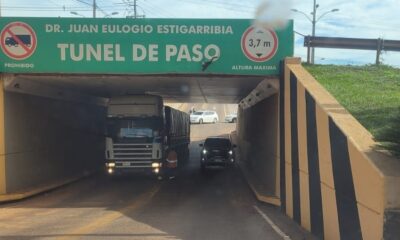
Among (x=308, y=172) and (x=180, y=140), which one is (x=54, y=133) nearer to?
(x=180, y=140)

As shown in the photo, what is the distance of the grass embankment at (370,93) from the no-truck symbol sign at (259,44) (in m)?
2.51

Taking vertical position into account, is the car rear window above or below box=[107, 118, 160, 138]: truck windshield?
below

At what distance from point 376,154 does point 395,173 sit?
2.49 feet

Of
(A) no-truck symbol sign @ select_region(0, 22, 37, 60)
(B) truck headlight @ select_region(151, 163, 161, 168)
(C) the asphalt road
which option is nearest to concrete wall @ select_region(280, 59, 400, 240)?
(C) the asphalt road

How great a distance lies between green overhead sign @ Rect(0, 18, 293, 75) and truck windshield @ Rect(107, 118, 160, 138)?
5105 mm

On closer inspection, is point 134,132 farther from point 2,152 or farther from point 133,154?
point 2,152

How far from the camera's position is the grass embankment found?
338 inches

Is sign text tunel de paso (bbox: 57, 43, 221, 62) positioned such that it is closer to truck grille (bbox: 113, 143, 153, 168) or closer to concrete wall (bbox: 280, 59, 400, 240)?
concrete wall (bbox: 280, 59, 400, 240)

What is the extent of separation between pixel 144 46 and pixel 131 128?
5.83m

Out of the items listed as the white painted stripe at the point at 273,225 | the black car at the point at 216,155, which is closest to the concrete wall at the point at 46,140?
the black car at the point at 216,155

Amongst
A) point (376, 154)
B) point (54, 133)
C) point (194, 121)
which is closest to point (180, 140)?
point (54, 133)

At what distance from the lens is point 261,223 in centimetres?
1284

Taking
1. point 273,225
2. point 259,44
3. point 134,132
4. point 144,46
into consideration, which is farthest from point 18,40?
point 273,225

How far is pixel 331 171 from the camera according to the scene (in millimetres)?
9562
